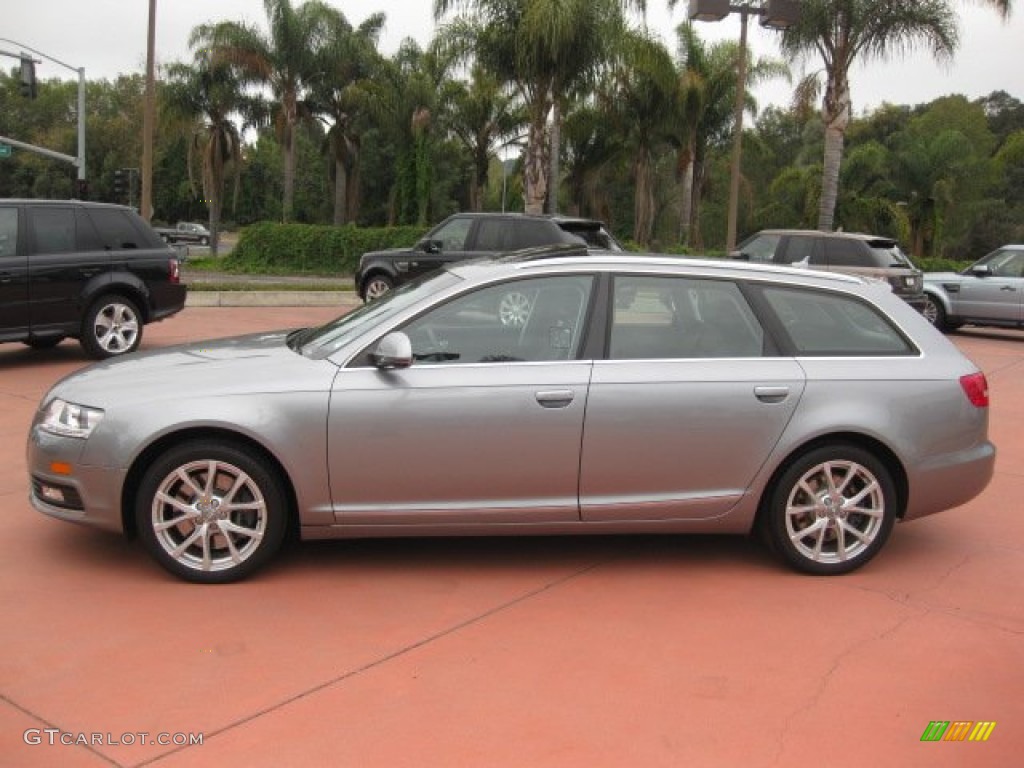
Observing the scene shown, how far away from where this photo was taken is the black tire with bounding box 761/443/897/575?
15.8 feet

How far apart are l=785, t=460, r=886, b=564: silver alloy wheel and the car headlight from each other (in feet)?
10.7

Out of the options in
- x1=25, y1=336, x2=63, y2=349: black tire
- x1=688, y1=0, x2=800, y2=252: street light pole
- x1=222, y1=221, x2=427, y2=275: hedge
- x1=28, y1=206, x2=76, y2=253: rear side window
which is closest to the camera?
x1=28, y1=206, x2=76, y2=253: rear side window

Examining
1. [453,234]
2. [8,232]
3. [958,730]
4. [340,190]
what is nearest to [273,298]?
[453,234]

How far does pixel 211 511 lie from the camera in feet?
14.8

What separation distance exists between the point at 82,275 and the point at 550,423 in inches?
290

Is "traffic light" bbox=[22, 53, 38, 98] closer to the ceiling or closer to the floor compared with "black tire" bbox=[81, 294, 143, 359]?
closer to the ceiling

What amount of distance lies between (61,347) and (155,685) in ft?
29.5

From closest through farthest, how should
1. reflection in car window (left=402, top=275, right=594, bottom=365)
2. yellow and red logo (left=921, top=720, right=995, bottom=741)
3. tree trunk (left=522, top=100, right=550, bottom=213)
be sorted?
1. yellow and red logo (left=921, top=720, right=995, bottom=741)
2. reflection in car window (left=402, top=275, right=594, bottom=365)
3. tree trunk (left=522, top=100, right=550, bottom=213)

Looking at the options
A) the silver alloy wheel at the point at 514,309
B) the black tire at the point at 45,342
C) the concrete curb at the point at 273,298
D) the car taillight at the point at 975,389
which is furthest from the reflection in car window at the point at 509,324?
the concrete curb at the point at 273,298

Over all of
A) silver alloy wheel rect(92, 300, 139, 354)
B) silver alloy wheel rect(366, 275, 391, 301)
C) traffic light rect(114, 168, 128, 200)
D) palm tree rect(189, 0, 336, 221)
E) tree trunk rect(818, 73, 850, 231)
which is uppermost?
palm tree rect(189, 0, 336, 221)

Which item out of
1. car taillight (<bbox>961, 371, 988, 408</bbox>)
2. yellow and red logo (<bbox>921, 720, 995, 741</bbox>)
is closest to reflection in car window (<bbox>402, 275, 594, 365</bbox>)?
car taillight (<bbox>961, 371, 988, 408</bbox>)

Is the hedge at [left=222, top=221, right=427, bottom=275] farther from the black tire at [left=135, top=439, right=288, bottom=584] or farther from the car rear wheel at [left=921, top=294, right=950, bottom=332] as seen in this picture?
the black tire at [left=135, top=439, right=288, bottom=584]

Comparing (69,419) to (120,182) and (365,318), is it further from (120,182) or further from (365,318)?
(120,182)

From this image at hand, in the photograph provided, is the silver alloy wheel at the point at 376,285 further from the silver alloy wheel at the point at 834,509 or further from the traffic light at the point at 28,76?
the traffic light at the point at 28,76
